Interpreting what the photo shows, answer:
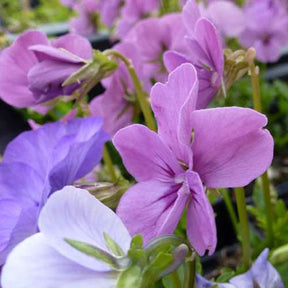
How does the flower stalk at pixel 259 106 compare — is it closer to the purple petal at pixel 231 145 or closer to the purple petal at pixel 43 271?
the purple petal at pixel 231 145

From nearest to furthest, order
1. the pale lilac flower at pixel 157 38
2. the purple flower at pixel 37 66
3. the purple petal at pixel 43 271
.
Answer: the purple petal at pixel 43 271
the purple flower at pixel 37 66
the pale lilac flower at pixel 157 38

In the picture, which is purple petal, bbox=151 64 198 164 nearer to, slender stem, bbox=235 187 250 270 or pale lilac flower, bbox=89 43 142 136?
slender stem, bbox=235 187 250 270

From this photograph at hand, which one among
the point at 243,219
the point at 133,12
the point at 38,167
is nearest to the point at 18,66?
the point at 38,167

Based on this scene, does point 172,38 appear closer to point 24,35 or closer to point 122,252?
point 24,35

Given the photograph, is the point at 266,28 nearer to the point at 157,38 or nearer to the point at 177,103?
the point at 157,38

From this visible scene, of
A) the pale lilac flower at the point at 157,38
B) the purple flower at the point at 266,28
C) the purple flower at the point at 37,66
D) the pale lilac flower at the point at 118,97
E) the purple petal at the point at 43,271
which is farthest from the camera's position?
the purple flower at the point at 266,28

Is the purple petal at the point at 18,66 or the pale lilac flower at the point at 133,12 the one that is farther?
the pale lilac flower at the point at 133,12

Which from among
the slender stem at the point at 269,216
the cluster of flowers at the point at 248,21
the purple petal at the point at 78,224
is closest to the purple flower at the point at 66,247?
the purple petal at the point at 78,224

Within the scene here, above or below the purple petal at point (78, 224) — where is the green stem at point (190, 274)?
below

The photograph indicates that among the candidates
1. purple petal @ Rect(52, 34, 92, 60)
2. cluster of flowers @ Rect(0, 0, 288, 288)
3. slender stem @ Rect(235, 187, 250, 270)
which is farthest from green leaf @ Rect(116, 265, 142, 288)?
purple petal @ Rect(52, 34, 92, 60)
